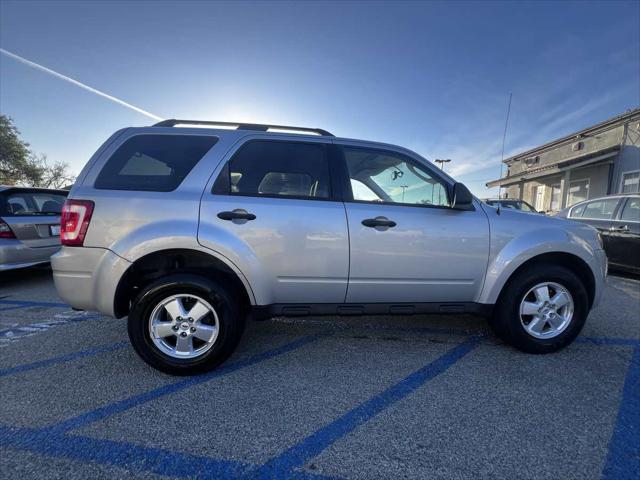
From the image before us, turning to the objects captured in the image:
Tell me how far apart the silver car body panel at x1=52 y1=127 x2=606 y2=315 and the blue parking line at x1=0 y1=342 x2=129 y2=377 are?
0.64 meters

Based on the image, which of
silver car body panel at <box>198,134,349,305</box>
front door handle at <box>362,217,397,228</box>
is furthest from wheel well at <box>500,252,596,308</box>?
silver car body panel at <box>198,134,349,305</box>

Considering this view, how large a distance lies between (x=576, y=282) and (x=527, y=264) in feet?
1.51

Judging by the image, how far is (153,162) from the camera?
2.56 metres

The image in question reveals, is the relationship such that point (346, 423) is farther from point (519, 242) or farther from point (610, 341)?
point (610, 341)

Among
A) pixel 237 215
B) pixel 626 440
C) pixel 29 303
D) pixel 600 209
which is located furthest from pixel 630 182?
pixel 29 303

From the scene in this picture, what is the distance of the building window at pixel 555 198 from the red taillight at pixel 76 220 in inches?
844

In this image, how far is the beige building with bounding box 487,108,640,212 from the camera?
13102 millimetres

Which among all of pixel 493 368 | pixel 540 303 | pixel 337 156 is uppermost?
pixel 337 156

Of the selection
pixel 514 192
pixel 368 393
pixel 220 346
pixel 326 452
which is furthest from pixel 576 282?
pixel 514 192

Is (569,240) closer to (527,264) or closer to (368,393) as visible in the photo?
(527,264)

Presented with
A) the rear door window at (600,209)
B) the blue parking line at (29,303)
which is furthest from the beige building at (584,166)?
the blue parking line at (29,303)

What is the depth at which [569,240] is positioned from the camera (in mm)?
2842

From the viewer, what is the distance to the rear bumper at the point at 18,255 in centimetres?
436

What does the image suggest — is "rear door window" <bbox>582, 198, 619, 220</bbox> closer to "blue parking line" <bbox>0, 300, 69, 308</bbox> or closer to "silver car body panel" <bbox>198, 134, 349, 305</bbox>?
"silver car body panel" <bbox>198, 134, 349, 305</bbox>
